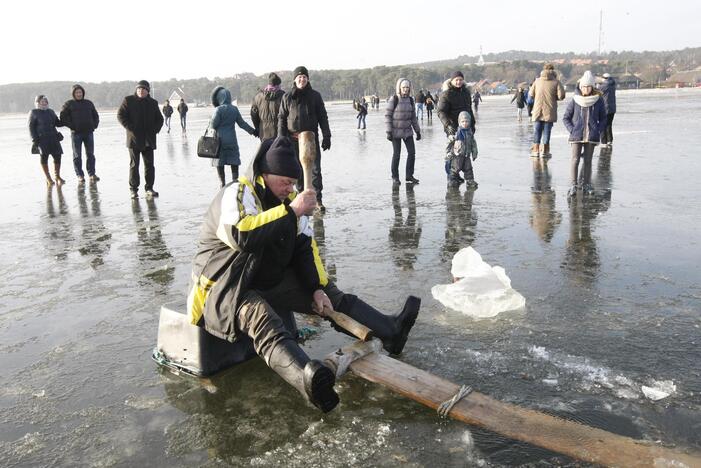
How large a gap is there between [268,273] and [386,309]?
1301 mm

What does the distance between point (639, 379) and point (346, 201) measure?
6.21 metres

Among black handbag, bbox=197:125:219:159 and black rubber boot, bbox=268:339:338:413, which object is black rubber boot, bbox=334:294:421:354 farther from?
black handbag, bbox=197:125:219:159

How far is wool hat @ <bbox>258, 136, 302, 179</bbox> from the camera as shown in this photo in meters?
3.42

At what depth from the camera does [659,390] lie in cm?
319

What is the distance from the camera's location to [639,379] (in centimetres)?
332

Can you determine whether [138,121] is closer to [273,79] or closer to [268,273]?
[273,79]

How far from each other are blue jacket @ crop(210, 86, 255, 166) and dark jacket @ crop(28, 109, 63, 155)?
4480 mm

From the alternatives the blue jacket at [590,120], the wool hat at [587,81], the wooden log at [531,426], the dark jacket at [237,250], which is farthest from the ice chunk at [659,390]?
the wool hat at [587,81]

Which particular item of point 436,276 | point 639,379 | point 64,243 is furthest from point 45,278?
point 639,379

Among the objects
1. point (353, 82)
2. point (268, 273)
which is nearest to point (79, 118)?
point (268, 273)

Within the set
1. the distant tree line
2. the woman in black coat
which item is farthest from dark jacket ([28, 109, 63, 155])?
the distant tree line

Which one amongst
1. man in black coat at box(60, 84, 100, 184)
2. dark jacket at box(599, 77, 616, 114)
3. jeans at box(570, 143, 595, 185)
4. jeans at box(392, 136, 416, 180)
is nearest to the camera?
jeans at box(570, 143, 595, 185)

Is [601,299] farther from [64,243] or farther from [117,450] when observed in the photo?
[64,243]

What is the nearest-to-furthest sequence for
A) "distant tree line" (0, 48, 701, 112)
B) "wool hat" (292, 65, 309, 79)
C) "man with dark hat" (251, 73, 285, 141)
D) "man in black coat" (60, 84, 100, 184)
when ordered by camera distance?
"wool hat" (292, 65, 309, 79)
"man with dark hat" (251, 73, 285, 141)
"man in black coat" (60, 84, 100, 184)
"distant tree line" (0, 48, 701, 112)
